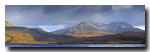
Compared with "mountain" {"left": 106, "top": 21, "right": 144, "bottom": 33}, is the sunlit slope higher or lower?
lower

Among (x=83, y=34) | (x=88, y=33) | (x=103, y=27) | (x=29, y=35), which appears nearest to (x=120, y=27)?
(x=103, y=27)

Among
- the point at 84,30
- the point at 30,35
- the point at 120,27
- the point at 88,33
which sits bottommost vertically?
the point at 30,35

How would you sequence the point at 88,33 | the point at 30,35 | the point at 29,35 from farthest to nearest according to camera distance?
the point at 88,33
the point at 30,35
the point at 29,35

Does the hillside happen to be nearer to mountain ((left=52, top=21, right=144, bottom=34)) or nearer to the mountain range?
the mountain range

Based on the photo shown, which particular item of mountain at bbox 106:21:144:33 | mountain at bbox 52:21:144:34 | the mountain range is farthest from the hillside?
mountain at bbox 106:21:144:33

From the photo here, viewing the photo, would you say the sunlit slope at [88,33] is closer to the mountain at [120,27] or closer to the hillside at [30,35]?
the mountain at [120,27]

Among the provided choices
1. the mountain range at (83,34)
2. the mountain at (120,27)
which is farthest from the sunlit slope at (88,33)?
the mountain at (120,27)

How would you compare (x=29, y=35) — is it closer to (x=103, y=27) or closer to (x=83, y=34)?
(x=83, y=34)
